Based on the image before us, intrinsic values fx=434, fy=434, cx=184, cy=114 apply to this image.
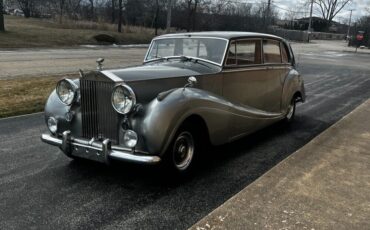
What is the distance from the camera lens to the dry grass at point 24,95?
8938 millimetres

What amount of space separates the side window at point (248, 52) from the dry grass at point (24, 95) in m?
4.79

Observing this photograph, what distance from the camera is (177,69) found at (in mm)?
5598

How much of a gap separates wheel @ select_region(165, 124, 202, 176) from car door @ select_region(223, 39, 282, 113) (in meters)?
1.00

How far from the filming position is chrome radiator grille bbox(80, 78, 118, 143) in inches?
189

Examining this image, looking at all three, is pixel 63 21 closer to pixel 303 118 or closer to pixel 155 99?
pixel 303 118

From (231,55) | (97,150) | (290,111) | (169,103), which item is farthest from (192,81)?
(290,111)

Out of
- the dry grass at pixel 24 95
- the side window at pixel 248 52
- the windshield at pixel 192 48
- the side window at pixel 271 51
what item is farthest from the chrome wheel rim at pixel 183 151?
the dry grass at pixel 24 95

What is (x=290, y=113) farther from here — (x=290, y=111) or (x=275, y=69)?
(x=275, y=69)

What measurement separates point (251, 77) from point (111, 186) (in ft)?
9.23

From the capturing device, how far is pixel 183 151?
5160mm

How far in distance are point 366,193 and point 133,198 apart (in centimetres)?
252

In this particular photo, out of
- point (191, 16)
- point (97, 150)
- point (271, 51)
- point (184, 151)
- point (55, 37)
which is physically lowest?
point (55, 37)

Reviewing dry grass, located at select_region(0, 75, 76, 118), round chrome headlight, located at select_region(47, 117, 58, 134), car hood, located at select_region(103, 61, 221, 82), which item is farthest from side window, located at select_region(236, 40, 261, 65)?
dry grass, located at select_region(0, 75, 76, 118)

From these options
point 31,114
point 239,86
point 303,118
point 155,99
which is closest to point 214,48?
point 239,86
